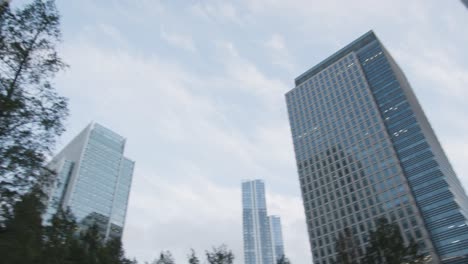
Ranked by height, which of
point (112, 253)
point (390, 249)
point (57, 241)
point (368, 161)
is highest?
point (368, 161)

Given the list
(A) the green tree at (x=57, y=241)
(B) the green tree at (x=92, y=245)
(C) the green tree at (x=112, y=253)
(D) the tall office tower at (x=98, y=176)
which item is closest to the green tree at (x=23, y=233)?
(A) the green tree at (x=57, y=241)

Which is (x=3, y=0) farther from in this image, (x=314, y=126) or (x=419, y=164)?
(x=314, y=126)

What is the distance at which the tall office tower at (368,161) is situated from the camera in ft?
360

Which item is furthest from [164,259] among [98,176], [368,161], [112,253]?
[98,176]

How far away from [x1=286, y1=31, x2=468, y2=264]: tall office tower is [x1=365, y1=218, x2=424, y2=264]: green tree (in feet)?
305

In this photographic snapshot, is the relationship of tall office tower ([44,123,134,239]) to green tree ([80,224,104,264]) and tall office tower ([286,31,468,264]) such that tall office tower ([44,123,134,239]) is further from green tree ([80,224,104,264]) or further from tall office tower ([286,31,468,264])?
green tree ([80,224,104,264])

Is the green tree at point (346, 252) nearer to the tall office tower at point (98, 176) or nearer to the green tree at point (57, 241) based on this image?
the green tree at point (57, 241)

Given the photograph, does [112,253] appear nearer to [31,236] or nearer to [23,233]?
[31,236]

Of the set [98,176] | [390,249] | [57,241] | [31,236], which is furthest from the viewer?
[98,176]

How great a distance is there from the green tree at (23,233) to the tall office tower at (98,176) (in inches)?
5504

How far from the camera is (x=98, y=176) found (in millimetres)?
163750

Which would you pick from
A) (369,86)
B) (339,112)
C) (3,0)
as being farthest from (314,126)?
(3,0)

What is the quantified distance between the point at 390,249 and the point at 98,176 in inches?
6214

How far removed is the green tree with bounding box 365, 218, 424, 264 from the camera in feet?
71.1
